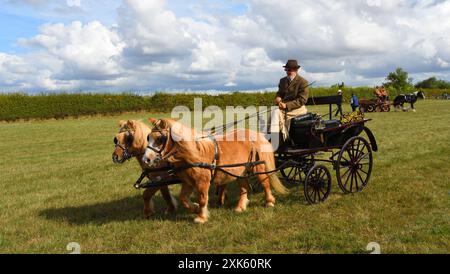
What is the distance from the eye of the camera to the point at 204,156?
6215mm

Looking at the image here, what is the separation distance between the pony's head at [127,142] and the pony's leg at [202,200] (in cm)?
123

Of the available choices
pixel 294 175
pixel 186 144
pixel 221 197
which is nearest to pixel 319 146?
pixel 294 175

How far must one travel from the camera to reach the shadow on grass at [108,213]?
6.82 meters

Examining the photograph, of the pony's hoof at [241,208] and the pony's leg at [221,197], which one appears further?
the pony's leg at [221,197]

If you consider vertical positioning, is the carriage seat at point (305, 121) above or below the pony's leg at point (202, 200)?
above

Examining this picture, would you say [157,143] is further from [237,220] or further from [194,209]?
[237,220]

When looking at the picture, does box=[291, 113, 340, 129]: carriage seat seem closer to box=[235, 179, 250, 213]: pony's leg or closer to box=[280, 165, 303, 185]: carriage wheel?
box=[280, 165, 303, 185]: carriage wheel

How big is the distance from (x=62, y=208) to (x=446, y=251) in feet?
22.0

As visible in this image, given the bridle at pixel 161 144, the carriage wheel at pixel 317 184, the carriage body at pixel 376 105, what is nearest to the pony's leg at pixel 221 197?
the carriage wheel at pixel 317 184

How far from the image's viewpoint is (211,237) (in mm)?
5750

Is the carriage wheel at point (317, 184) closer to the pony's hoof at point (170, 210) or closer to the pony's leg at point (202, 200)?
the pony's leg at point (202, 200)

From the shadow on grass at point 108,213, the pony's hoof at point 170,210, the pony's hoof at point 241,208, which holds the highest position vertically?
the pony's hoof at point 241,208
